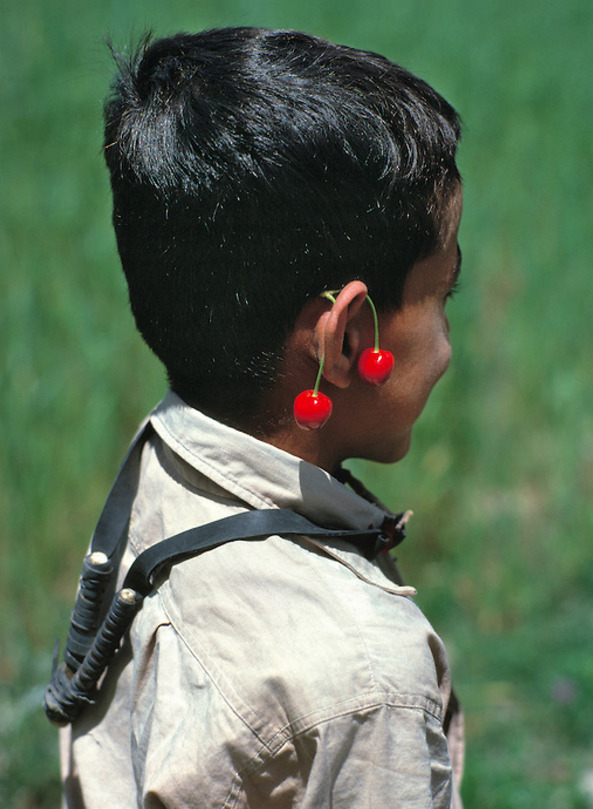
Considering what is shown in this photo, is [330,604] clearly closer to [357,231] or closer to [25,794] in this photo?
[357,231]

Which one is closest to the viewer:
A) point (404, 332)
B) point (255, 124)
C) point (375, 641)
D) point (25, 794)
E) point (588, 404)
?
point (375, 641)

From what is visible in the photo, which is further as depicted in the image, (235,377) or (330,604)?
(235,377)

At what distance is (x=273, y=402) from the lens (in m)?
1.18

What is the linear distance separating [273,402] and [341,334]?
0.14 metres

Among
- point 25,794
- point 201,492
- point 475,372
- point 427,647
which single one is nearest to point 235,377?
point 201,492

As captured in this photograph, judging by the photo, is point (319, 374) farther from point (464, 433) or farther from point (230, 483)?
point (464, 433)

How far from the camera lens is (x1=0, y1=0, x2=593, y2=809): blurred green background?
253 cm

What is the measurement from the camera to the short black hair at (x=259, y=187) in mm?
1096

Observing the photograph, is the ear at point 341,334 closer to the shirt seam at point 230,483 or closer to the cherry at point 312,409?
the cherry at point 312,409

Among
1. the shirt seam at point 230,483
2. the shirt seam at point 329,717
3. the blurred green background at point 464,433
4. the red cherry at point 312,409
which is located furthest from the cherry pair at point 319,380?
the blurred green background at point 464,433

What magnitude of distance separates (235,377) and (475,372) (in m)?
2.65

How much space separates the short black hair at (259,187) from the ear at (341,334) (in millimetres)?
33

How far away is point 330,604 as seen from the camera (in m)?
1.01

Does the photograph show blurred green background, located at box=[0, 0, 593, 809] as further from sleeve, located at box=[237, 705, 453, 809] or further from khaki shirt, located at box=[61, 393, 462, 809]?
sleeve, located at box=[237, 705, 453, 809]
